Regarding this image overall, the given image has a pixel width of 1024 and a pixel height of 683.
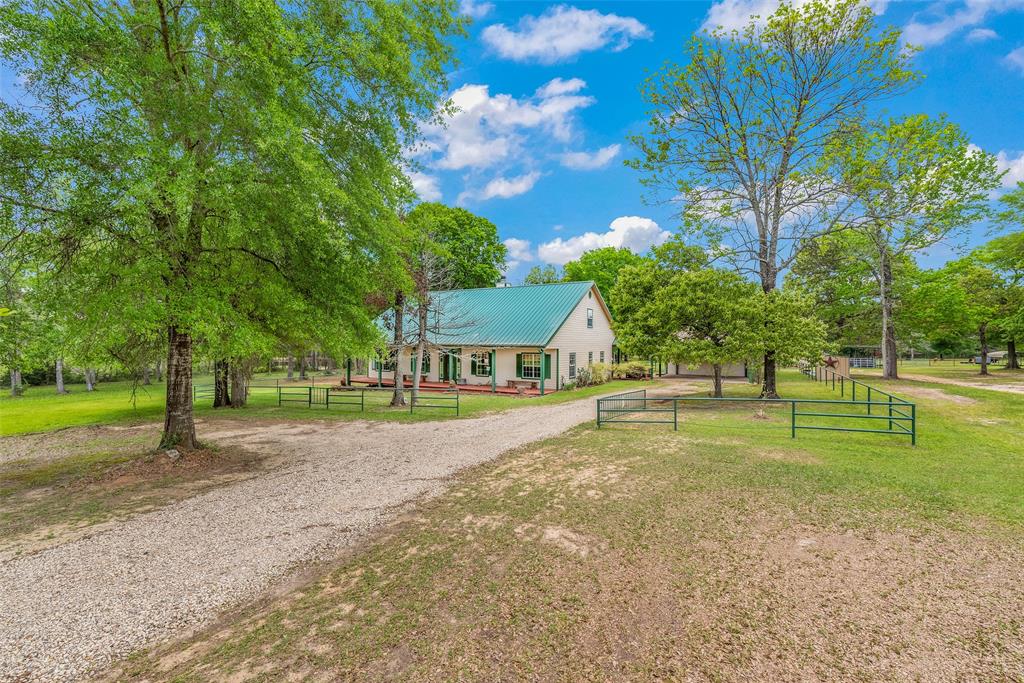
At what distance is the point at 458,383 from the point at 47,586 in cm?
2169

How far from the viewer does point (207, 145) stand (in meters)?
7.93

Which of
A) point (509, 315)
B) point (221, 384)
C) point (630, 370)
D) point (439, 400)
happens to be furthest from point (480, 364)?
point (221, 384)

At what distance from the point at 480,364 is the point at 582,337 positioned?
20.9 ft

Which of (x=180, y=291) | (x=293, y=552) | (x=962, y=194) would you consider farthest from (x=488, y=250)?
(x=293, y=552)

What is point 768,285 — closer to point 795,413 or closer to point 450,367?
point 795,413

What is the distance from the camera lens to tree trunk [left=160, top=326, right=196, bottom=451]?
888 cm

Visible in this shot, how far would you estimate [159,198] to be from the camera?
6441mm

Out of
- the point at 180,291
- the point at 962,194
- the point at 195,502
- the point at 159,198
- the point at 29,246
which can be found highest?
the point at 962,194

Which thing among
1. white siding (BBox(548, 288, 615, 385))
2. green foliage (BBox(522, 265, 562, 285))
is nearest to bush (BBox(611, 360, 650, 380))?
white siding (BBox(548, 288, 615, 385))

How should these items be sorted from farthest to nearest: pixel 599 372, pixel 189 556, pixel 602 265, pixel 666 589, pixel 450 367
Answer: pixel 602 265 < pixel 450 367 < pixel 599 372 < pixel 189 556 < pixel 666 589

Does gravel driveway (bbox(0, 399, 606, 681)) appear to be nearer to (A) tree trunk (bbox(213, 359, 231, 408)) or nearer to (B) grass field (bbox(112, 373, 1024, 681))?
(B) grass field (bbox(112, 373, 1024, 681))

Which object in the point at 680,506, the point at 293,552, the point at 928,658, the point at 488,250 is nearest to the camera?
the point at 928,658

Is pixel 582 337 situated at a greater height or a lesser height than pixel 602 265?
lesser

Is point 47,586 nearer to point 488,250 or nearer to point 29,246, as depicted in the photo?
point 29,246
